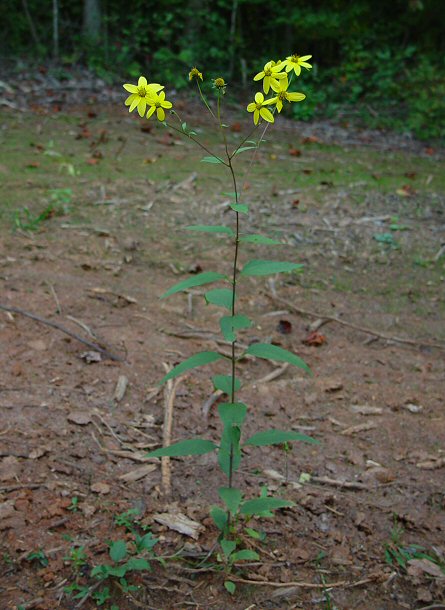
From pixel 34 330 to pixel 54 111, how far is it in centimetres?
553

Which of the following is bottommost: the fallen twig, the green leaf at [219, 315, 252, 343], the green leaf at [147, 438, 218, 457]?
the fallen twig

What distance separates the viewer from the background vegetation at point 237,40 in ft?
32.3

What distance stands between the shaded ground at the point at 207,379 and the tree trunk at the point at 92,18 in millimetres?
4573

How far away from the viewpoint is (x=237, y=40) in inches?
414

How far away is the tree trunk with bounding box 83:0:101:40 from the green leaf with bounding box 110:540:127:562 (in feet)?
31.3

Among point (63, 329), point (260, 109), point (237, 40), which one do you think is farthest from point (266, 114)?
point (237, 40)

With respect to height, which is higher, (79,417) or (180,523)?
(79,417)

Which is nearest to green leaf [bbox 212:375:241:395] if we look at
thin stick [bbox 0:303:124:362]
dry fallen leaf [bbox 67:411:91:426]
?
dry fallen leaf [bbox 67:411:91:426]

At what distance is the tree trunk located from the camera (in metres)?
10.3

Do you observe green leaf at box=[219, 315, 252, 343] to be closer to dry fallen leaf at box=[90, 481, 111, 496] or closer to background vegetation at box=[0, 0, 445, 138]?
dry fallen leaf at box=[90, 481, 111, 496]

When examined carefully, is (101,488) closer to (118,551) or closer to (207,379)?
(118,551)

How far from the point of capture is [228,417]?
203 cm

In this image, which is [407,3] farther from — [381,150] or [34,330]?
[34,330]

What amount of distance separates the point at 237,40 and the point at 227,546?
9721mm
